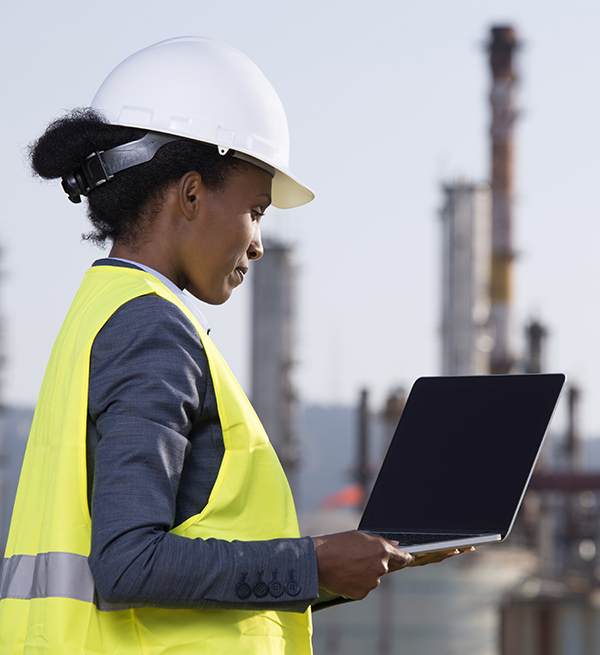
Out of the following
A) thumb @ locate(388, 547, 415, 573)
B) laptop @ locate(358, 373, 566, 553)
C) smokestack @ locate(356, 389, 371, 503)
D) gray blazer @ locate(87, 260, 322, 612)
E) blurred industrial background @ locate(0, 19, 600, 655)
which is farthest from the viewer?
smokestack @ locate(356, 389, 371, 503)

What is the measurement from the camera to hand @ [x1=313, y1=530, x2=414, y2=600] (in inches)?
49.3

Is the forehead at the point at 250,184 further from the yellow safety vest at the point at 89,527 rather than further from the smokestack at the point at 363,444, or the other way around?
the smokestack at the point at 363,444

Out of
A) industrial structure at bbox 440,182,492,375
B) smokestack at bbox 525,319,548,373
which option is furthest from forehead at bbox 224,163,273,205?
smokestack at bbox 525,319,548,373

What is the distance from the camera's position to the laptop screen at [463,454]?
1.40 meters

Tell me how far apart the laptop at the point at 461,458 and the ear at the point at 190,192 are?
49 centimetres

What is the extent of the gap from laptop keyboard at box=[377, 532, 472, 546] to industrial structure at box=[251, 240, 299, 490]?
52.7 ft

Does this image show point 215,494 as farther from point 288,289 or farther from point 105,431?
point 288,289

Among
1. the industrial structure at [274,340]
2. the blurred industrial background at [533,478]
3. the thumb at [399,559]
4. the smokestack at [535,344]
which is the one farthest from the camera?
the smokestack at [535,344]

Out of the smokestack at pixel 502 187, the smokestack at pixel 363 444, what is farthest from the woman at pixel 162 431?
the smokestack at pixel 502 187

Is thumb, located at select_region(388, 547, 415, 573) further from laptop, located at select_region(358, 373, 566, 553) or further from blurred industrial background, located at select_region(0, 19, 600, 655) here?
blurred industrial background, located at select_region(0, 19, 600, 655)

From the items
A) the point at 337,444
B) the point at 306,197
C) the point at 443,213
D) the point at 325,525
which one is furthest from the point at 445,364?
the point at 337,444

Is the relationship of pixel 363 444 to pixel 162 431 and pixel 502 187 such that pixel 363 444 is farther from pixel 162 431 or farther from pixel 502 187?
pixel 162 431

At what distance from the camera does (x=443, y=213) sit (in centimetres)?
1809

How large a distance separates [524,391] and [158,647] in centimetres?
70
